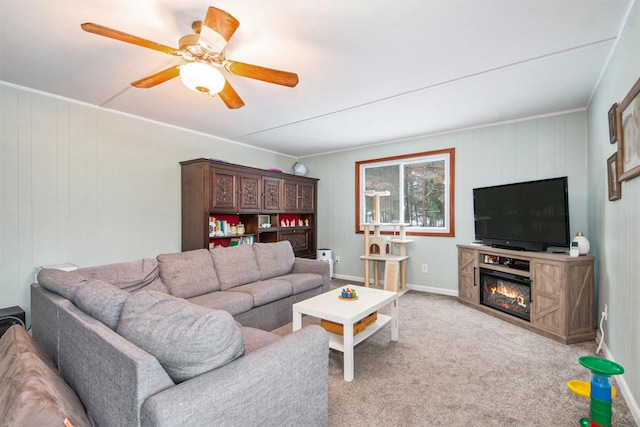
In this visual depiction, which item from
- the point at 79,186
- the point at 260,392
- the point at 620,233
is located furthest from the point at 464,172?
the point at 79,186

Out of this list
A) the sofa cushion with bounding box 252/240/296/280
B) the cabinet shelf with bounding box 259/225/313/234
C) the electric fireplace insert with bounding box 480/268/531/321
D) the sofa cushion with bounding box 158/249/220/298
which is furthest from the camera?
the cabinet shelf with bounding box 259/225/313/234

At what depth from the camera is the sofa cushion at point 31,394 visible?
873 millimetres

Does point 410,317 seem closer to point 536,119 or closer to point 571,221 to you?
point 571,221

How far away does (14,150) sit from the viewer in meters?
2.87

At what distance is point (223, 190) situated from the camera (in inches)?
163

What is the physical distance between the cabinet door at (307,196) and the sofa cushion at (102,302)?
411 cm

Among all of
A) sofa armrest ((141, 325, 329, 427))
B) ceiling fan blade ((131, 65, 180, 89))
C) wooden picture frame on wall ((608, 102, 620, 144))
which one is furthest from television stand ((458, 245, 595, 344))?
ceiling fan blade ((131, 65, 180, 89))

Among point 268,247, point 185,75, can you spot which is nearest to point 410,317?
point 268,247

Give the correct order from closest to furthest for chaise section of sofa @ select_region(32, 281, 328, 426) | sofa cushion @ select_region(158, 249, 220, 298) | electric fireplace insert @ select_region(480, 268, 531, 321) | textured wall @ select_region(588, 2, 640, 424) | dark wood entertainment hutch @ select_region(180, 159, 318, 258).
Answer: chaise section of sofa @ select_region(32, 281, 328, 426) < textured wall @ select_region(588, 2, 640, 424) < sofa cushion @ select_region(158, 249, 220, 298) < electric fireplace insert @ select_region(480, 268, 531, 321) < dark wood entertainment hutch @ select_region(180, 159, 318, 258)

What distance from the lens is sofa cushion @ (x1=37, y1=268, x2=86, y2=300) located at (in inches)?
63.2

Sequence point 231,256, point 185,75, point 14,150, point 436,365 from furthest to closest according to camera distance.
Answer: point 231,256
point 14,150
point 436,365
point 185,75

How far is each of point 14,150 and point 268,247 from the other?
104 inches

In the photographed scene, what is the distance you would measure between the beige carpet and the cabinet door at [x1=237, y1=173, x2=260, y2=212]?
2017 mm

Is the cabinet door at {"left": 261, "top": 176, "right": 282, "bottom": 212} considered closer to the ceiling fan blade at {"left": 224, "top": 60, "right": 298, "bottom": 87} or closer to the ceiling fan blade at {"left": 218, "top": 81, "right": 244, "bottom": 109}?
the ceiling fan blade at {"left": 218, "top": 81, "right": 244, "bottom": 109}
